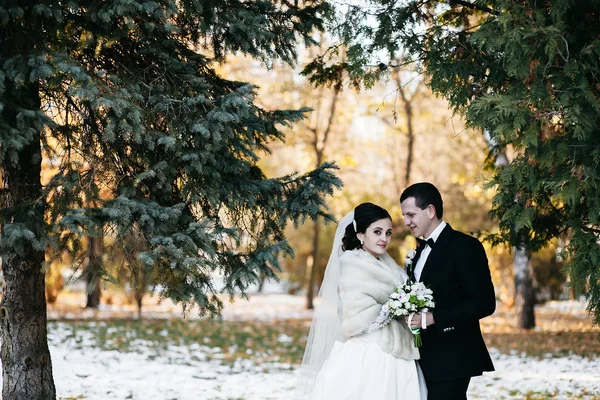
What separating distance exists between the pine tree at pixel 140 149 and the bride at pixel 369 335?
4.25 feet

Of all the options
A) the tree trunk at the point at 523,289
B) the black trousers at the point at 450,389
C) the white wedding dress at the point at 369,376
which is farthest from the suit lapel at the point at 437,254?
the tree trunk at the point at 523,289

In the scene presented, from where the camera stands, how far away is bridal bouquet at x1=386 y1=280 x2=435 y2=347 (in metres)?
4.45

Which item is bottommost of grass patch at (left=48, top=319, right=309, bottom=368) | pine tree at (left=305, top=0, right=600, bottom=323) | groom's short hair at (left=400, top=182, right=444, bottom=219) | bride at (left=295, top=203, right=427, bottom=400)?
grass patch at (left=48, top=319, right=309, bottom=368)

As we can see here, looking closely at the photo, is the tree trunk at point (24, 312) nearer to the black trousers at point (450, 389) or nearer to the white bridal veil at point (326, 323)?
the white bridal veil at point (326, 323)

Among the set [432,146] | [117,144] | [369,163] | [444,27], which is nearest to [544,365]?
A: [444,27]

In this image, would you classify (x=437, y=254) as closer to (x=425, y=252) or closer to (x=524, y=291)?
(x=425, y=252)

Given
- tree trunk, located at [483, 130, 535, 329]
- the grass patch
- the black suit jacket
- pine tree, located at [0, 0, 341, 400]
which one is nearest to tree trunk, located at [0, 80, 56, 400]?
pine tree, located at [0, 0, 341, 400]

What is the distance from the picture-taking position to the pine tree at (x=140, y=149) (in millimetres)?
5344

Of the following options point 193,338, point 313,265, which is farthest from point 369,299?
point 313,265

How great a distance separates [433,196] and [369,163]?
21.8 metres

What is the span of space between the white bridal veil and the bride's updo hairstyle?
131mm

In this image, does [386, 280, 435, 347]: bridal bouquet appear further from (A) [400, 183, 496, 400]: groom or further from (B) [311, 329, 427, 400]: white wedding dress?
(B) [311, 329, 427, 400]: white wedding dress

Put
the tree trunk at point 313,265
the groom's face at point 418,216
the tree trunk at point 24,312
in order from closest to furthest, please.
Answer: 1. the groom's face at point 418,216
2. the tree trunk at point 24,312
3. the tree trunk at point 313,265

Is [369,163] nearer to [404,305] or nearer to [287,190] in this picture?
[287,190]
